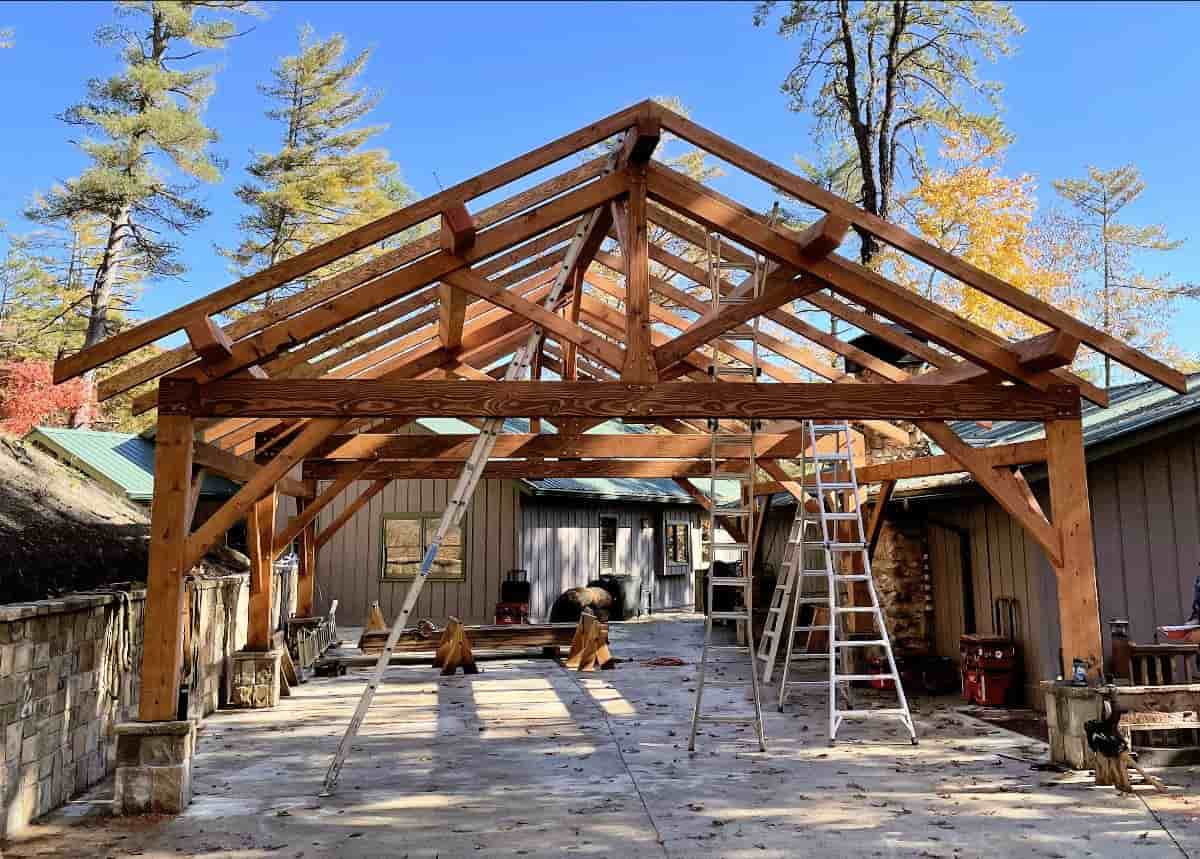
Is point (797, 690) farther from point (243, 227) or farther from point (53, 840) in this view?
point (243, 227)

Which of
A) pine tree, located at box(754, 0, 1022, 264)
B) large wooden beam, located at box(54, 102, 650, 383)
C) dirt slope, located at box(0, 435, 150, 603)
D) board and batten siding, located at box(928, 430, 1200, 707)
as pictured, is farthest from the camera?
pine tree, located at box(754, 0, 1022, 264)

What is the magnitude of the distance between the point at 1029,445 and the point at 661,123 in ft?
12.8

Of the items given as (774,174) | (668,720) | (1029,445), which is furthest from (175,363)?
(1029,445)

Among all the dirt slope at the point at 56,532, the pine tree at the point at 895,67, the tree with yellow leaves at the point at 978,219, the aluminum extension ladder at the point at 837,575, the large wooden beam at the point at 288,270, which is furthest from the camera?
the tree with yellow leaves at the point at 978,219

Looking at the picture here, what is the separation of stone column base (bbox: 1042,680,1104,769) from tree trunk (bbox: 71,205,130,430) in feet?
65.9

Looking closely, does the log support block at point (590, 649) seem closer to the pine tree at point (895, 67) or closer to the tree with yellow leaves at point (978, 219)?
the pine tree at point (895, 67)

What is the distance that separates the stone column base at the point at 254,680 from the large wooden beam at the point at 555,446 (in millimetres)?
2375

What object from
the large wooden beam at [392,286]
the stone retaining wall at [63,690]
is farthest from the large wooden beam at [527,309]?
the stone retaining wall at [63,690]

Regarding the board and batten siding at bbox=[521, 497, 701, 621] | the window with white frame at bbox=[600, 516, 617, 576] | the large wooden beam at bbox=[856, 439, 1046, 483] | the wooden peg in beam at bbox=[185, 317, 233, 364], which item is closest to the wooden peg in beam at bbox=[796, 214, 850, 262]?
the large wooden beam at bbox=[856, 439, 1046, 483]

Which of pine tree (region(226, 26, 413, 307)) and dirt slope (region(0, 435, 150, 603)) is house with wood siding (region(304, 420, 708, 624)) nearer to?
dirt slope (region(0, 435, 150, 603))

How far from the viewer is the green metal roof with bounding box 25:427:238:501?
15570 mm

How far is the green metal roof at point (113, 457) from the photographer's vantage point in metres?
15.6

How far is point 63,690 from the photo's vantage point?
5.91 m

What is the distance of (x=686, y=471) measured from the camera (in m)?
12.5
